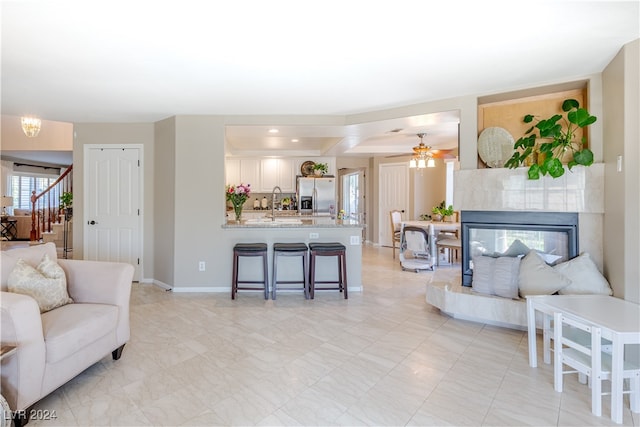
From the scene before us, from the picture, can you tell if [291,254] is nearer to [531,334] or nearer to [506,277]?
[506,277]

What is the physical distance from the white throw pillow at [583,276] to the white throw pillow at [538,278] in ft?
0.18

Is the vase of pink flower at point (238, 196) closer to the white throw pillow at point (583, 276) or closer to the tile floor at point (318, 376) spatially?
the tile floor at point (318, 376)

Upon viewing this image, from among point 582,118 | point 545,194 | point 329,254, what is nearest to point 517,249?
point 545,194

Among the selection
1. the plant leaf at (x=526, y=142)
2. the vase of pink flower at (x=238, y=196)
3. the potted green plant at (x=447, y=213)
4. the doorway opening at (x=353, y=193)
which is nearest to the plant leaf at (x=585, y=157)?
the plant leaf at (x=526, y=142)

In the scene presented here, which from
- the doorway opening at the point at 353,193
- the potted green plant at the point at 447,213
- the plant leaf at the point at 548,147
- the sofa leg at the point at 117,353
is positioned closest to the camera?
the sofa leg at the point at 117,353

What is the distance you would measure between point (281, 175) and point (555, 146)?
5398 mm

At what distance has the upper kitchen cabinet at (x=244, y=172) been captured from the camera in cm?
721

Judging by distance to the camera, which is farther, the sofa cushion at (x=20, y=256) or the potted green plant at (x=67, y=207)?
the potted green plant at (x=67, y=207)

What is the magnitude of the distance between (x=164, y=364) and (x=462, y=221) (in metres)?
3.10

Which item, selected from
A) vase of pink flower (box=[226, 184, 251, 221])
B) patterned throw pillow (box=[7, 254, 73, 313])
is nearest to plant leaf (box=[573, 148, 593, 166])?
vase of pink flower (box=[226, 184, 251, 221])

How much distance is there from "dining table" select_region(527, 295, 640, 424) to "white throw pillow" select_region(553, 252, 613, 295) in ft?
1.40

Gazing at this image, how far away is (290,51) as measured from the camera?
244 cm

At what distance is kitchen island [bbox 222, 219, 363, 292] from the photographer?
4164mm

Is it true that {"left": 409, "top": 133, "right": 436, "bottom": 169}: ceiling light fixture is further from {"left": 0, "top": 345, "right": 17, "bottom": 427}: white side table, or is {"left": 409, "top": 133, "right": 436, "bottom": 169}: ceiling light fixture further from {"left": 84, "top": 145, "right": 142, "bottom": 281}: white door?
{"left": 0, "top": 345, "right": 17, "bottom": 427}: white side table
